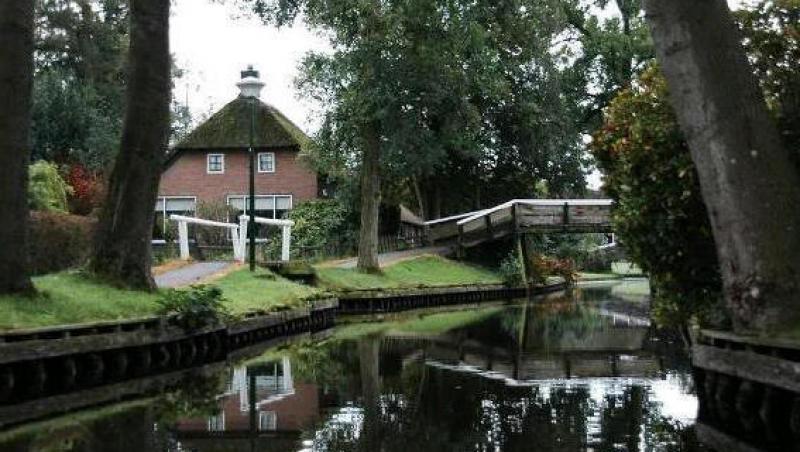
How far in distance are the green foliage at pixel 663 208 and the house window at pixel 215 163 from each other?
38971 millimetres

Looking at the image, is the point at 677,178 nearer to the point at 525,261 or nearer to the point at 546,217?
the point at 546,217

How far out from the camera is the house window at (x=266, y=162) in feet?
163

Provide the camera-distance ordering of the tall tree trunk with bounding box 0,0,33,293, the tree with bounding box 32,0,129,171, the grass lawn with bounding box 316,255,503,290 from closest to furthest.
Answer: the tall tree trunk with bounding box 0,0,33,293, the grass lawn with bounding box 316,255,503,290, the tree with bounding box 32,0,129,171

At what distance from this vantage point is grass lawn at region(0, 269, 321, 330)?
516 inches

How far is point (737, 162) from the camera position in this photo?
984 cm

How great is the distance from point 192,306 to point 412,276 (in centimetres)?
2017

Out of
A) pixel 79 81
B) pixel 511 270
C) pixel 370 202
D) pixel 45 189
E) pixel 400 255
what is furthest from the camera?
pixel 79 81

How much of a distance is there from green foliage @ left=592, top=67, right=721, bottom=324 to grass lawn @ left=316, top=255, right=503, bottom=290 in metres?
16.4

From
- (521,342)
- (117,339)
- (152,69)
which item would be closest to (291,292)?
(521,342)

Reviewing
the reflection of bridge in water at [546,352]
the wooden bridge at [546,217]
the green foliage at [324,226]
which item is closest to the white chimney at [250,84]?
the reflection of bridge in water at [546,352]

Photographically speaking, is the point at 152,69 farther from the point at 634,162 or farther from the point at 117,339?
the point at 634,162

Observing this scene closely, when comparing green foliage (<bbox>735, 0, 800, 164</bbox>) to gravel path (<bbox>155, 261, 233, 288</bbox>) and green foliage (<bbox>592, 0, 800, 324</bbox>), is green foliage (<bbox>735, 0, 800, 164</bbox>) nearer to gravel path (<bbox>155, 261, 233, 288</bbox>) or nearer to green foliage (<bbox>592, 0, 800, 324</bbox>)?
green foliage (<bbox>592, 0, 800, 324</bbox>)

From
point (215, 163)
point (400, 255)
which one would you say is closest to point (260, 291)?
point (400, 255)

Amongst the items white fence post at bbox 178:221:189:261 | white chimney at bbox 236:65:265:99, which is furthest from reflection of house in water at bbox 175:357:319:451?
white fence post at bbox 178:221:189:261
